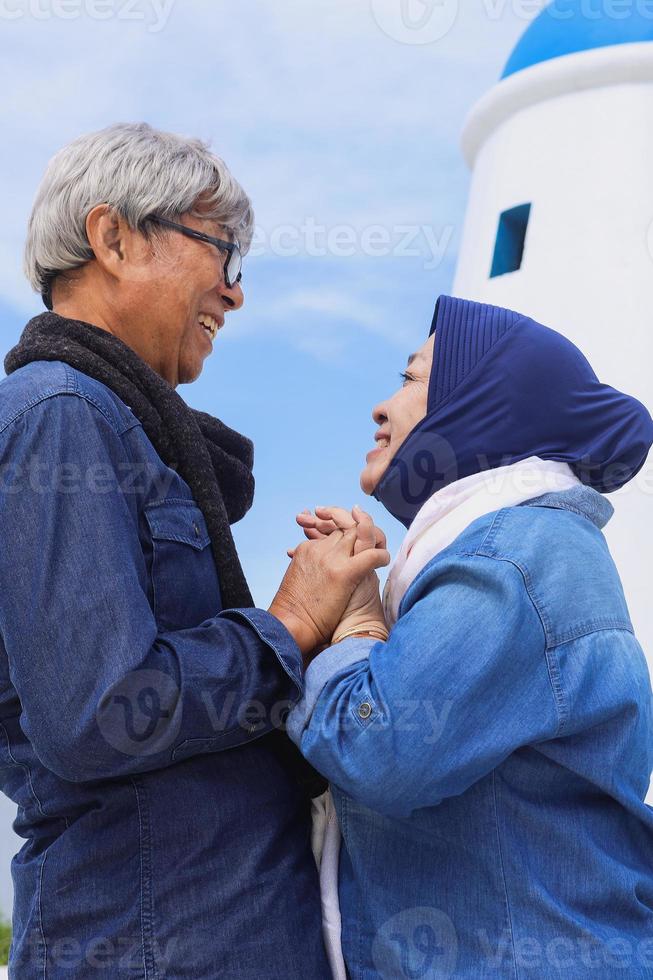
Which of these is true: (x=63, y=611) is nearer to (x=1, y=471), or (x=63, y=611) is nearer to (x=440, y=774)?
(x=1, y=471)

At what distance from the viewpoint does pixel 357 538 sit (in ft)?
8.15

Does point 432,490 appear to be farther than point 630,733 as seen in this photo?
Yes

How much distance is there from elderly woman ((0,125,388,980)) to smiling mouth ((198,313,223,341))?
0.23 meters

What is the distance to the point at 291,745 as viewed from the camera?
2357 mm

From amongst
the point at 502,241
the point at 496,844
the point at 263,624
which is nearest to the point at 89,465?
the point at 263,624

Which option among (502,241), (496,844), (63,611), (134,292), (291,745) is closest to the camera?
(63,611)

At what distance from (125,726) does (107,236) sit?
1073 millimetres

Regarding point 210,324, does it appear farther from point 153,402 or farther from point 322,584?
point 322,584

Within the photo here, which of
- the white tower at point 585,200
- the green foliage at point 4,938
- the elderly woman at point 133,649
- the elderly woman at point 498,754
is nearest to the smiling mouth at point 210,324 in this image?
the elderly woman at point 133,649

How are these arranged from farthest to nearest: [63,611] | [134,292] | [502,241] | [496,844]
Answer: [502,241]
[134,292]
[496,844]
[63,611]

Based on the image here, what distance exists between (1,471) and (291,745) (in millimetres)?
801

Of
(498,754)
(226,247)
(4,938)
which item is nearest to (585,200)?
(226,247)

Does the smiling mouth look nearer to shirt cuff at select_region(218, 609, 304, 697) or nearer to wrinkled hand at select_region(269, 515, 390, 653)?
wrinkled hand at select_region(269, 515, 390, 653)

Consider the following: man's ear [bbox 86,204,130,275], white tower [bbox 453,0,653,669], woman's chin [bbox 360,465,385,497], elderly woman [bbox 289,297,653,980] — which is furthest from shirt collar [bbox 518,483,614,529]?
white tower [bbox 453,0,653,669]
